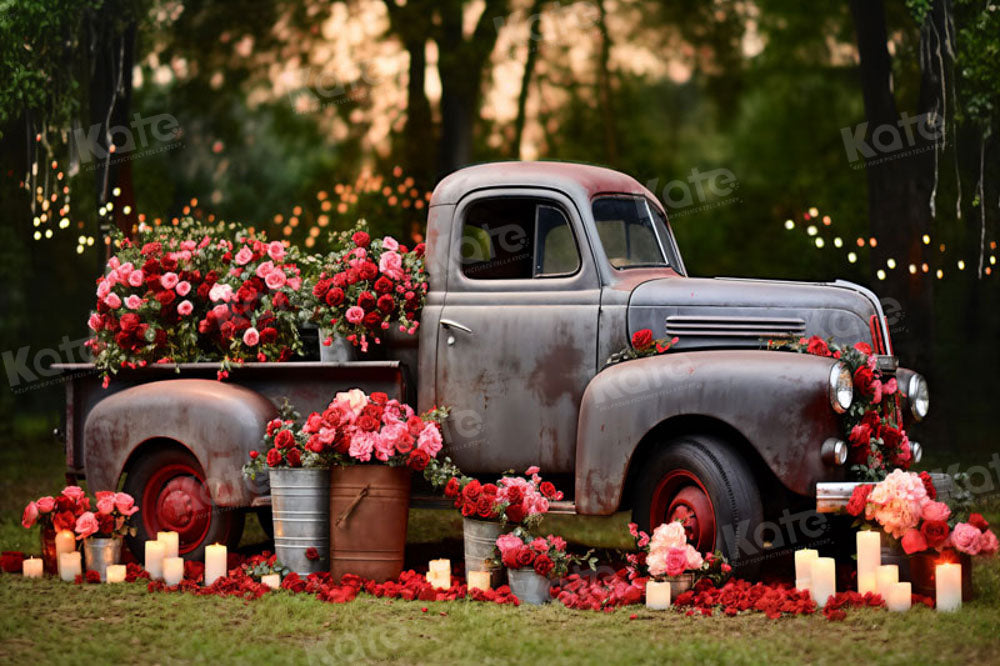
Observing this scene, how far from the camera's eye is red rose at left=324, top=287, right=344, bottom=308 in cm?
697

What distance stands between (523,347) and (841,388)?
1.70 m

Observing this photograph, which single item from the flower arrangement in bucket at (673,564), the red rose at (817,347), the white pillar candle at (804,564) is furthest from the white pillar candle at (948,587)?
the red rose at (817,347)

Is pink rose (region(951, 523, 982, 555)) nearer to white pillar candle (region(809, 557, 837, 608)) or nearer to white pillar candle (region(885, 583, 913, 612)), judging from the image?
white pillar candle (region(885, 583, 913, 612))

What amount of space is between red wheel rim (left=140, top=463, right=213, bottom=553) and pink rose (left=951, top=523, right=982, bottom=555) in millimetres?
4008

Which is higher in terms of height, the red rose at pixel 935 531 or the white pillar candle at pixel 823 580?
the red rose at pixel 935 531

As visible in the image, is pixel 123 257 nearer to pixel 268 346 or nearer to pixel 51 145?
pixel 268 346

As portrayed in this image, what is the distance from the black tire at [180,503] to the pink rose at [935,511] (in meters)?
3.74

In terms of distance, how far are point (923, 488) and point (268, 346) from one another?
3697mm

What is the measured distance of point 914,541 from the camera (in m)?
5.82

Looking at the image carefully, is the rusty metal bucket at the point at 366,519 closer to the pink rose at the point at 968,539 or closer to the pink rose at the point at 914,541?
the pink rose at the point at 914,541

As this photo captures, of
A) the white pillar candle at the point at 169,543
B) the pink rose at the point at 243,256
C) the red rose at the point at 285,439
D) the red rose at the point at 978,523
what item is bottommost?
the white pillar candle at the point at 169,543

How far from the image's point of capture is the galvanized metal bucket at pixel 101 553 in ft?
22.8

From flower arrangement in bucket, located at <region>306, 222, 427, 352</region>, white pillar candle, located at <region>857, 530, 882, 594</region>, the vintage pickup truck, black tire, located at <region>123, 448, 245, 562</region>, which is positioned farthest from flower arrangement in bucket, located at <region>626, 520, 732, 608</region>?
black tire, located at <region>123, 448, 245, 562</region>

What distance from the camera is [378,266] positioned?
23.4ft
